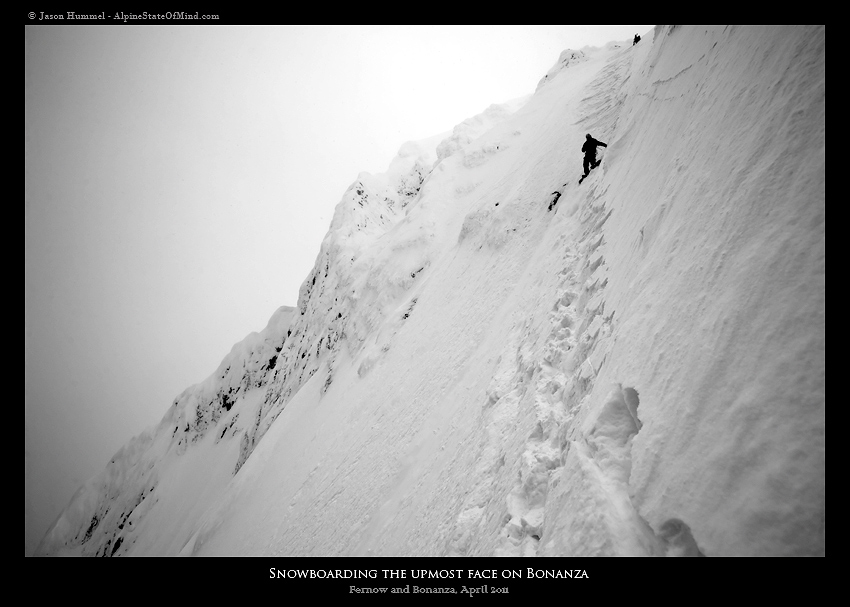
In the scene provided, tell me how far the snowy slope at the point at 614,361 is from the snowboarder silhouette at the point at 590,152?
35.6 inches

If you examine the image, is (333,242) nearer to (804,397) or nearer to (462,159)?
(462,159)

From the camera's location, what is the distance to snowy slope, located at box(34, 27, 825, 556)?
111 inches

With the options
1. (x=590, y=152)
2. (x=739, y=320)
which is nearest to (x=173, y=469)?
(x=590, y=152)

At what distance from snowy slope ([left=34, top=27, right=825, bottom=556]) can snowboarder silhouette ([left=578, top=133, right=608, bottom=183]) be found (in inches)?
35.6

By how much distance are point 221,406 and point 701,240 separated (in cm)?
4464

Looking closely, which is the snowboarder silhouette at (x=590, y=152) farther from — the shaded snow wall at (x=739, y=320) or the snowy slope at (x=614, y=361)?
the shaded snow wall at (x=739, y=320)

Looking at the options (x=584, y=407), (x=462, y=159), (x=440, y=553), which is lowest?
(x=440, y=553)

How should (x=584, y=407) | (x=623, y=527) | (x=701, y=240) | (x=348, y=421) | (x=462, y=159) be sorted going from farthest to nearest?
(x=462, y=159) < (x=348, y=421) < (x=584, y=407) < (x=701, y=240) < (x=623, y=527)

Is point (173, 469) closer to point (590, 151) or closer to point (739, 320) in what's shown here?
point (590, 151)

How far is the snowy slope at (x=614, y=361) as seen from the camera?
9.21 ft

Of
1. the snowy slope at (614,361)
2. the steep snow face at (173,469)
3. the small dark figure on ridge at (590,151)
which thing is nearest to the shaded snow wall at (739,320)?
the snowy slope at (614,361)

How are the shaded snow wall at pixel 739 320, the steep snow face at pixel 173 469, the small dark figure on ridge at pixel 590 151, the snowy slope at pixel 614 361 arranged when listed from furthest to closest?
1. the steep snow face at pixel 173 469
2. the small dark figure on ridge at pixel 590 151
3. the snowy slope at pixel 614 361
4. the shaded snow wall at pixel 739 320

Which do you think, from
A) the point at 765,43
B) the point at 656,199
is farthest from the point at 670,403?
the point at 765,43

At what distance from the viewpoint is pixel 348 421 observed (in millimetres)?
14266
